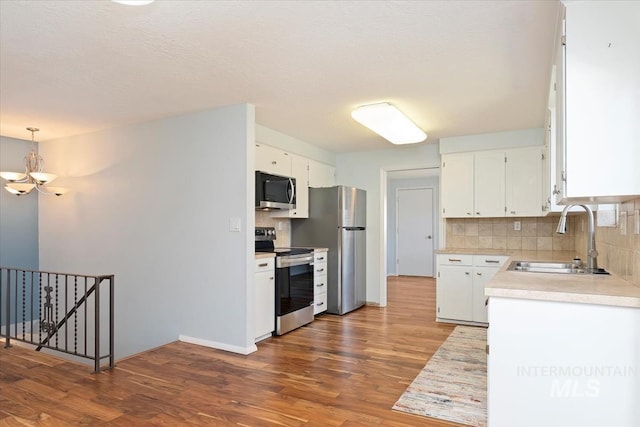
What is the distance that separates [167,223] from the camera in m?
4.10

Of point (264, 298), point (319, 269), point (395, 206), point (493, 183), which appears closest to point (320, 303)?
point (319, 269)

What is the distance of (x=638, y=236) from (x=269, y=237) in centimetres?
356

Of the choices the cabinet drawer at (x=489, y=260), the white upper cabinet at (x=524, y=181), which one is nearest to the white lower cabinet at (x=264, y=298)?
the cabinet drawer at (x=489, y=260)

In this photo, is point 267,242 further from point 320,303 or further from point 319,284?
point 320,303

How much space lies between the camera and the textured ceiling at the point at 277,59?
205 cm

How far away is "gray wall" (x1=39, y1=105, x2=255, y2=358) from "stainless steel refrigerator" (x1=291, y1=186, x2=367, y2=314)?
1703mm

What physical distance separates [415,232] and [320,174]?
4301 mm

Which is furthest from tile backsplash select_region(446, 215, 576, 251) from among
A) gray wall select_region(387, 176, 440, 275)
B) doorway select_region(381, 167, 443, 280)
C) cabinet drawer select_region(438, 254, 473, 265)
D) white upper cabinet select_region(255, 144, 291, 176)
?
gray wall select_region(387, 176, 440, 275)

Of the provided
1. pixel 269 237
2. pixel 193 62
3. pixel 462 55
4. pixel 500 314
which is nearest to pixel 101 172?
pixel 269 237

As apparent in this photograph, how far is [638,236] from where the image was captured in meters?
1.75

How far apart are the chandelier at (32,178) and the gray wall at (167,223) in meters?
0.26

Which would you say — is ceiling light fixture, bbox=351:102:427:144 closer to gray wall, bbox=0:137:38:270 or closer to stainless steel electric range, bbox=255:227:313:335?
stainless steel electric range, bbox=255:227:313:335

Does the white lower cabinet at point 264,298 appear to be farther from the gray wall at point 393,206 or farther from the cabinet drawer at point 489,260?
the gray wall at point 393,206

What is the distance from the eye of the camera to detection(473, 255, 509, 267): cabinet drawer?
4355 millimetres
